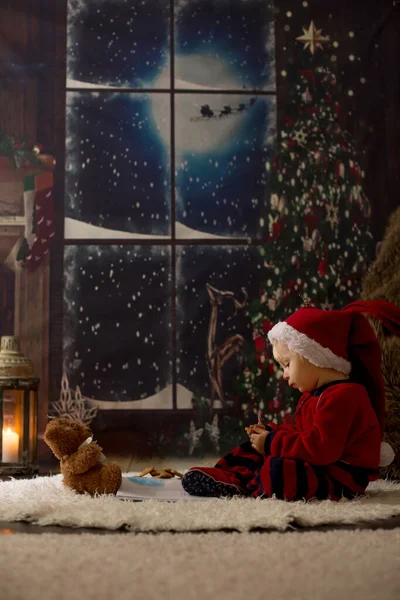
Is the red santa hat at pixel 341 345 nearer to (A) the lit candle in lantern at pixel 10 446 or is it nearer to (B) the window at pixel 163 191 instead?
(B) the window at pixel 163 191

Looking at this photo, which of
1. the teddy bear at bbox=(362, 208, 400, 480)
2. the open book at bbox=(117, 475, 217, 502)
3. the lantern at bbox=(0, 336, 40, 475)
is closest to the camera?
the open book at bbox=(117, 475, 217, 502)

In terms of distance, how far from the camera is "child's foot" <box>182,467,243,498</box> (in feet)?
5.87

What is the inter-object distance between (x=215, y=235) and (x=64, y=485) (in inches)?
52.5

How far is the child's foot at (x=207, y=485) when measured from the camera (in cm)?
179

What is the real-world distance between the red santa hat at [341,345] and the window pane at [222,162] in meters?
1.06

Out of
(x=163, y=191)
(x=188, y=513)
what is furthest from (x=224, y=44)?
(x=188, y=513)

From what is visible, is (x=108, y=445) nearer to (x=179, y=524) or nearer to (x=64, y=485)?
(x=64, y=485)

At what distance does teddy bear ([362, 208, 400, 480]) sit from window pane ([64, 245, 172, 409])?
0.83 meters

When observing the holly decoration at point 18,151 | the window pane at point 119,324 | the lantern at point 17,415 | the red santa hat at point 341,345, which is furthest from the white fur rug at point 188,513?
the holly decoration at point 18,151

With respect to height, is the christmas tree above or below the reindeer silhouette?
above

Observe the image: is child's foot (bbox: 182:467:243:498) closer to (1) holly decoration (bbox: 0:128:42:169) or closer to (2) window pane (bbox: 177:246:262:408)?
(2) window pane (bbox: 177:246:262:408)

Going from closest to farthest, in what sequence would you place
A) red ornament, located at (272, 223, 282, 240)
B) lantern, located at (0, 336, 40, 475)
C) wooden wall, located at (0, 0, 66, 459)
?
lantern, located at (0, 336, 40, 475)
wooden wall, located at (0, 0, 66, 459)
red ornament, located at (272, 223, 282, 240)

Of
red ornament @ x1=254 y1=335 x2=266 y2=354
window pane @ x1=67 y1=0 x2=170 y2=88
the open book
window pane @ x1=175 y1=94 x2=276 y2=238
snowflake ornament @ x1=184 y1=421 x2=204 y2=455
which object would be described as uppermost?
window pane @ x1=67 y1=0 x2=170 y2=88

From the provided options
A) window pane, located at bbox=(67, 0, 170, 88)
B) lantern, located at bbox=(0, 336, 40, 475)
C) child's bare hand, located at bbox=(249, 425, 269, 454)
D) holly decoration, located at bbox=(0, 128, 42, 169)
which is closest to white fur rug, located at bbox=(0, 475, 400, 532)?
child's bare hand, located at bbox=(249, 425, 269, 454)
